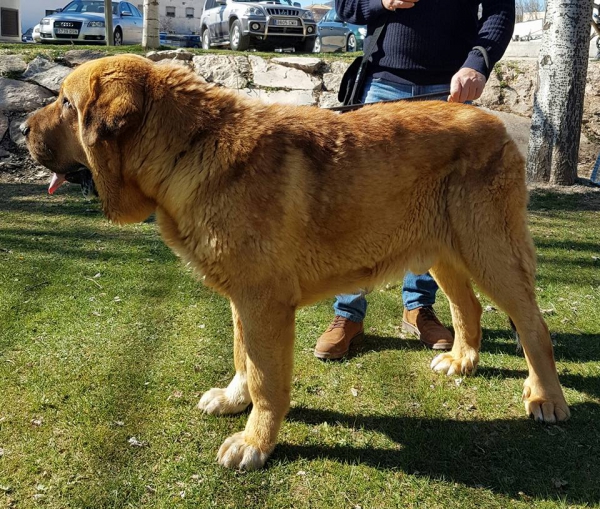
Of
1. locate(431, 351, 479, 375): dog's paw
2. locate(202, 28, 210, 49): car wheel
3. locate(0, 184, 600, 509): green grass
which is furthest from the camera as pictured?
locate(202, 28, 210, 49): car wheel

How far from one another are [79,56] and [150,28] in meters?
2.58

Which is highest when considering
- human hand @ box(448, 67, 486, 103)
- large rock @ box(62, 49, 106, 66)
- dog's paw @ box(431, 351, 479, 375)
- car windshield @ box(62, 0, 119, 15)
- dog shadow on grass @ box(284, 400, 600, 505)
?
car windshield @ box(62, 0, 119, 15)

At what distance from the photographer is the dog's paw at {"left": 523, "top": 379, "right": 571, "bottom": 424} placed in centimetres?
357

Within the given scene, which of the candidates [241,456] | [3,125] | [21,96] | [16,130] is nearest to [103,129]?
[241,456]

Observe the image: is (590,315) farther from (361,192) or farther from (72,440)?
(72,440)

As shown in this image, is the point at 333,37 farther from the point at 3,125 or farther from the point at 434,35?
the point at 434,35

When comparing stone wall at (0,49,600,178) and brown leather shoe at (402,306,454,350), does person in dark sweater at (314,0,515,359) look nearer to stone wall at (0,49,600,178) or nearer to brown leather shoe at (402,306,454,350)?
brown leather shoe at (402,306,454,350)

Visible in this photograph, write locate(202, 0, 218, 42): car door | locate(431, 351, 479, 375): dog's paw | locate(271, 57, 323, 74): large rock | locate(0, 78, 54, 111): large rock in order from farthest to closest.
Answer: locate(202, 0, 218, 42): car door
locate(271, 57, 323, 74): large rock
locate(0, 78, 54, 111): large rock
locate(431, 351, 479, 375): dog's paw

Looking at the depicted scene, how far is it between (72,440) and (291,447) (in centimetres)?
115

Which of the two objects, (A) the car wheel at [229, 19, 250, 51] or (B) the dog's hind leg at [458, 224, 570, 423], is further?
(A) the car wheel at [229, 19, 250, 51]

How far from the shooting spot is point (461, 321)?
13.7 ft

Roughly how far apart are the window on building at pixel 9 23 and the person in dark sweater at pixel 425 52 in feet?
85.2

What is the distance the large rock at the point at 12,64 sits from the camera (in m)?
10.8

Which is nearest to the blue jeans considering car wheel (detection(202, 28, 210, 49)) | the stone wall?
the stone wall
